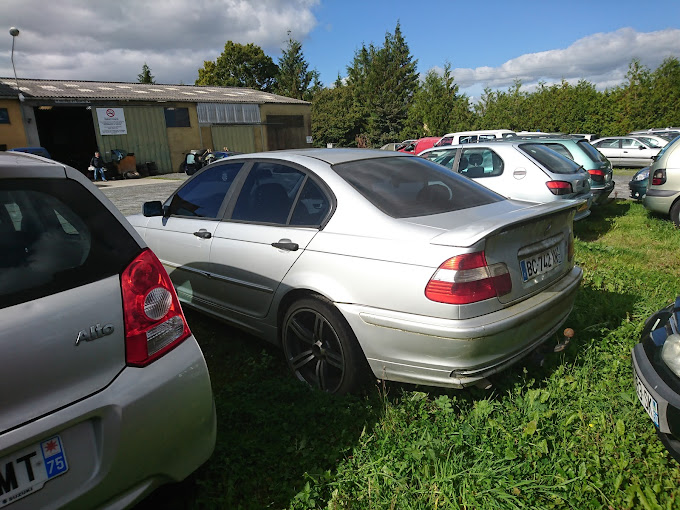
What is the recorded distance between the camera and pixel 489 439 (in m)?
2.40

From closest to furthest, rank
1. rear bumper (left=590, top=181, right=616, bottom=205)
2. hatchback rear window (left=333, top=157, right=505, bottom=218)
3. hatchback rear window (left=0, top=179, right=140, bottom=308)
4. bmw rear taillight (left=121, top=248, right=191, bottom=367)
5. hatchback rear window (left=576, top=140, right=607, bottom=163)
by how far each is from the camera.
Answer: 1. hatchback rear window (left=0, top=179, right=140, bottom=308)
2. bmw rear taillight (left=121, top=248, right=191, bottom=367)
3. hatchback rear window (left=333, top=157, right=505, bottom=218)
4. rear bumper (left=590, top=181, right=616, bottom=205)
5. hatchback rear window (left=576, top=140, right=607, bottom=163)

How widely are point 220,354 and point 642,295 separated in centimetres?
→ 384

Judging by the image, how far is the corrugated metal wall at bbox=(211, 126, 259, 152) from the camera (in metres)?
31.7

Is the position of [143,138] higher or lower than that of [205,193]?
higher

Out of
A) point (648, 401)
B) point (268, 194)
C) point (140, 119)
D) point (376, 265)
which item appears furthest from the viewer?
point (140, 119)

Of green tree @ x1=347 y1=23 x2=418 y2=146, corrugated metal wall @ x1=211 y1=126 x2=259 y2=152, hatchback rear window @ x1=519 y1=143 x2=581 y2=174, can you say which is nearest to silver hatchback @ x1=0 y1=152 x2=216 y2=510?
hatchback rear window @ x1=519 y1=143 x2=581 y2=174

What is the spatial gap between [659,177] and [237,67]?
58.5 metres

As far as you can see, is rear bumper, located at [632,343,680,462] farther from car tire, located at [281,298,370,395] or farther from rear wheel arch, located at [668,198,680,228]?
rear wheel arch, located at [668,198,680,228]

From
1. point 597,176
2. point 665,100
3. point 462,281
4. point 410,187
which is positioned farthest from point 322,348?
point 665,100

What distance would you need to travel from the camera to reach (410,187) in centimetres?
312

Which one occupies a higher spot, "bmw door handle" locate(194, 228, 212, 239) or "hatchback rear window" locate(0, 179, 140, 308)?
"hatchback rear window" locate(0, 179, 140, 308)

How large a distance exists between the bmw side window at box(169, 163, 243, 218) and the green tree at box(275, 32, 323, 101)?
188 feet

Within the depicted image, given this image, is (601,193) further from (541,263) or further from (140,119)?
(140,119)

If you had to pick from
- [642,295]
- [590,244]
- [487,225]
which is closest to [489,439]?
[487,225]
